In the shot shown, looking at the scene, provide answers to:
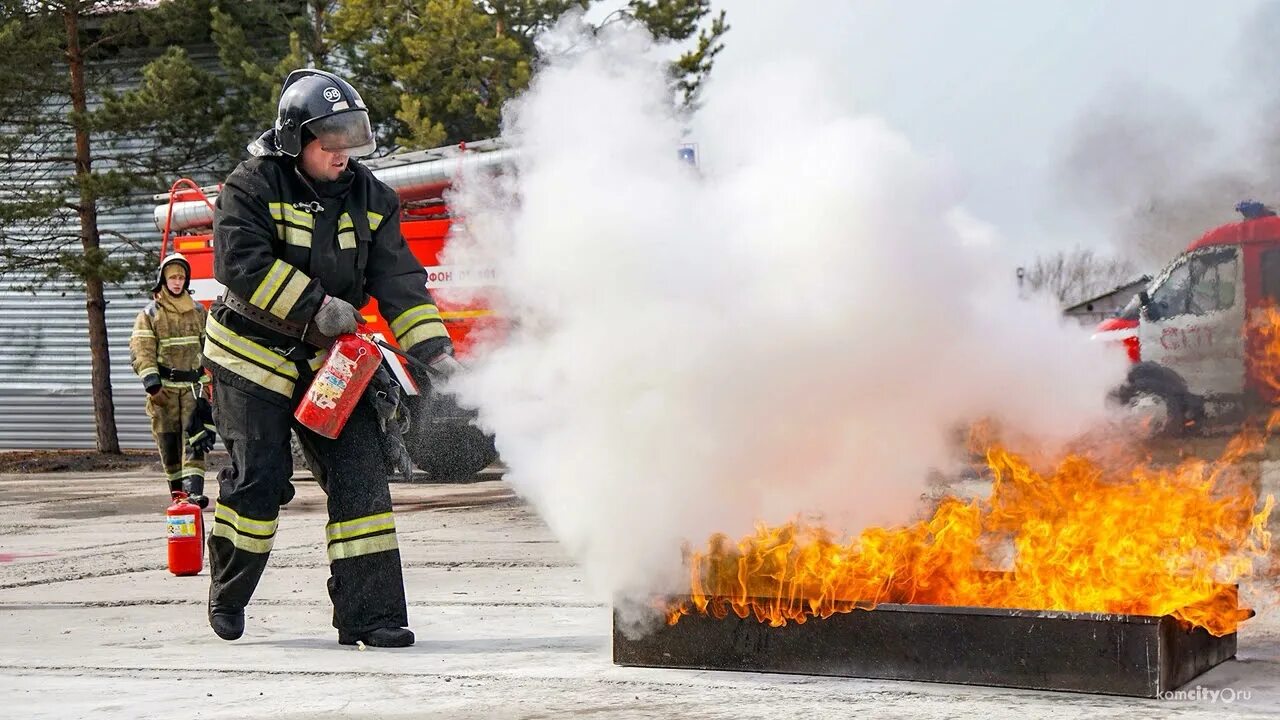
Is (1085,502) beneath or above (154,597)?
above

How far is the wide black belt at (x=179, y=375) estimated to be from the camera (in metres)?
9.84

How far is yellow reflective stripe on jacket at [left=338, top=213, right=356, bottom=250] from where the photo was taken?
17.0ft

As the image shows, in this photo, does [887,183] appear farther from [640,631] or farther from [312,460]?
[312,460]

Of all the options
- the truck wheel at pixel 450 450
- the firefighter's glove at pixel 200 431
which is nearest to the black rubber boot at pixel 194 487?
the firefighter's glove at pixel 200 431

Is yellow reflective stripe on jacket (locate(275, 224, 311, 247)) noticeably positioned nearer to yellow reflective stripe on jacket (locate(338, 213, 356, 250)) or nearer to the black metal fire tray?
yellow reflective stripe on jacket (locate(338, 213, 356, 250))

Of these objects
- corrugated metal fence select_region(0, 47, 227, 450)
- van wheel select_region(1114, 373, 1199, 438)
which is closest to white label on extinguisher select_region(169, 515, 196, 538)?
van wheel select_region(1114, 373, 1199, 438)

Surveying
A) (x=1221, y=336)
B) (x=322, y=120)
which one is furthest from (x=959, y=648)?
(x=1221, y=336)

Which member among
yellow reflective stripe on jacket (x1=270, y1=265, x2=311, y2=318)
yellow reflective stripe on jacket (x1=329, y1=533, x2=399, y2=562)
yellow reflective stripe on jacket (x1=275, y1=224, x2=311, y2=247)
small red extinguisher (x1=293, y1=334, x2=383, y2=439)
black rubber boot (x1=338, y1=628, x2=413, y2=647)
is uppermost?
yellow reflective stripe on jacket (x1=275, y1=224, x2=311, y2=247)

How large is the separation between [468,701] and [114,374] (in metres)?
17.6

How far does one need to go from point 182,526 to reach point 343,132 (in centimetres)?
285

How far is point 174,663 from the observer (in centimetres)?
477

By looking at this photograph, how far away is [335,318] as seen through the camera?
4973mm

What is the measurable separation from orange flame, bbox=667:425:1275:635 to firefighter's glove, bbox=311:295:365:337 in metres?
1.49

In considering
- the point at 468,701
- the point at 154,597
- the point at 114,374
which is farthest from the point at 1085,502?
the point at 114,374
